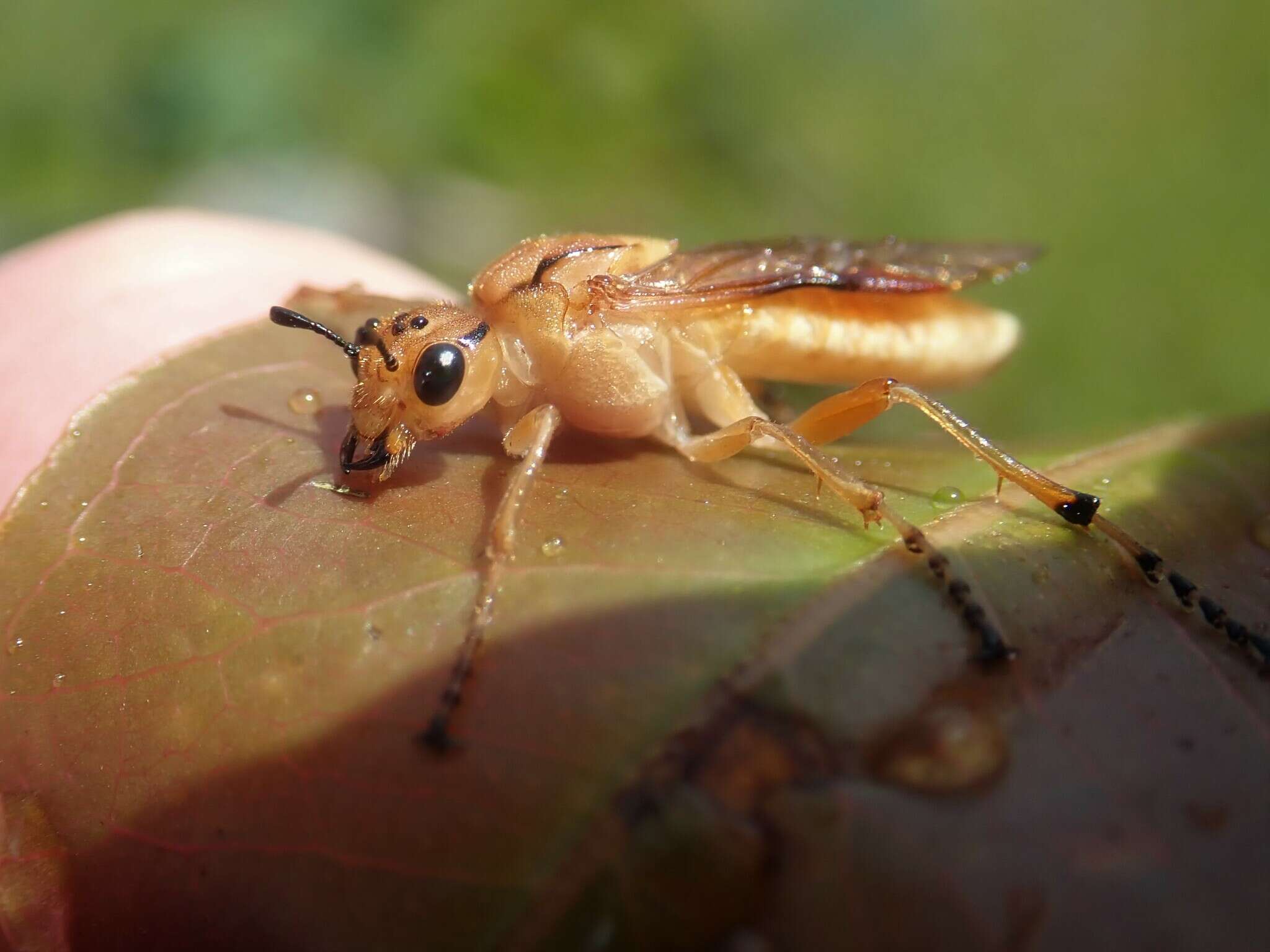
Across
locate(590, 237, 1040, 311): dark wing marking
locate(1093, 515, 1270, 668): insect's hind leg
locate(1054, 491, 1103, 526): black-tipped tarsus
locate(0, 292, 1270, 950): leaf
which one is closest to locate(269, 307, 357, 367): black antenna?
locate(0, 292, 1270, 950): leaf

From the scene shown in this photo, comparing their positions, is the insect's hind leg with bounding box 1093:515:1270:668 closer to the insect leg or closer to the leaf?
the leaf

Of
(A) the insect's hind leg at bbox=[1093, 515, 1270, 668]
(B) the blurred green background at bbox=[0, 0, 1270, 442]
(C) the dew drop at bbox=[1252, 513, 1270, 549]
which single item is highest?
(B) the blurred green background at bbox=[0, 0, 1270, 442]

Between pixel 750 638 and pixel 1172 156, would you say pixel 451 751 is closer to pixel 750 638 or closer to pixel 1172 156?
pixel 750 638

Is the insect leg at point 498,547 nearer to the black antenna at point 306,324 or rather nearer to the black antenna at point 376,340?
the black antenna at point 376,340

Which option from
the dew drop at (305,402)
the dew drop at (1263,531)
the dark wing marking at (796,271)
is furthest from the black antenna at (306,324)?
the dew drop at (1263,531)

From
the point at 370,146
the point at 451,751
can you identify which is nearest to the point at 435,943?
the point at 451,751

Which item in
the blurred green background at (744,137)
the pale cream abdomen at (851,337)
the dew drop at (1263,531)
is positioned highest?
the blurred green background at (744,137)
